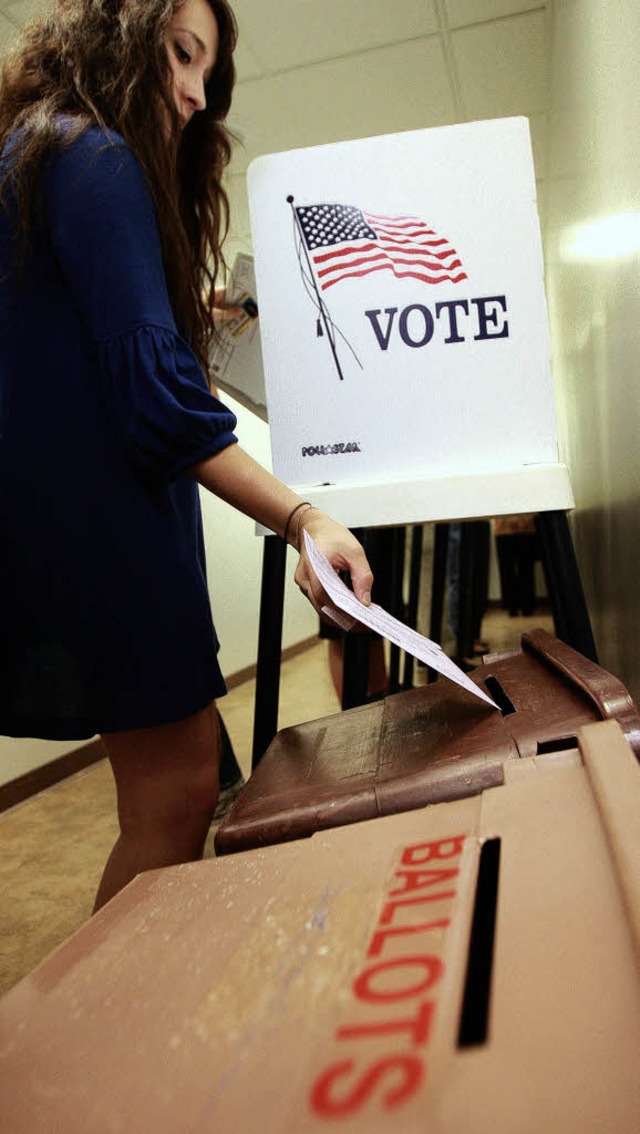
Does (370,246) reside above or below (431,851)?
above

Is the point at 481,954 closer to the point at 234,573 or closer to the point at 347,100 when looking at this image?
the point at 347,100

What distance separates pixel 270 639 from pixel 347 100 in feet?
8.29

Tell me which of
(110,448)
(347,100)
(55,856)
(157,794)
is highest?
(347,100)

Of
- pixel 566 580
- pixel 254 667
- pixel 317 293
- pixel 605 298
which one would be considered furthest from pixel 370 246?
pixel 254 667

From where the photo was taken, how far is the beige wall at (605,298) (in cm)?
117

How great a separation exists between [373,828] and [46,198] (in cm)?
65

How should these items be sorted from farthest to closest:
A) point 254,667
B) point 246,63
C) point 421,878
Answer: point 254,667
point 246,63
point 421,878

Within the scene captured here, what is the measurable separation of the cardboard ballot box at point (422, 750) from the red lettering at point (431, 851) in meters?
0.12

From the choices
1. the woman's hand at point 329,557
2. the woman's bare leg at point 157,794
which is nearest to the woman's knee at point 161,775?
the woman's bare leg at point 157,794

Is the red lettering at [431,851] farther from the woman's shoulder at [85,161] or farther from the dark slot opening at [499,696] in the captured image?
the woman's shoulder at [85,161]

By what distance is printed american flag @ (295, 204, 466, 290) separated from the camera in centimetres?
106

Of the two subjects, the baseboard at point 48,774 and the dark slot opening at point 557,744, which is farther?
the baseboard at point 48,774

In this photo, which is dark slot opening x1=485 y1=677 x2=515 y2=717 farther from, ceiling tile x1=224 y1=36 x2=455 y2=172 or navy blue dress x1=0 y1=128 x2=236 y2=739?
ceiling tile x1=224 y1=36 x2=455 y2=172

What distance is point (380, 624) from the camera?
0.58 metres
